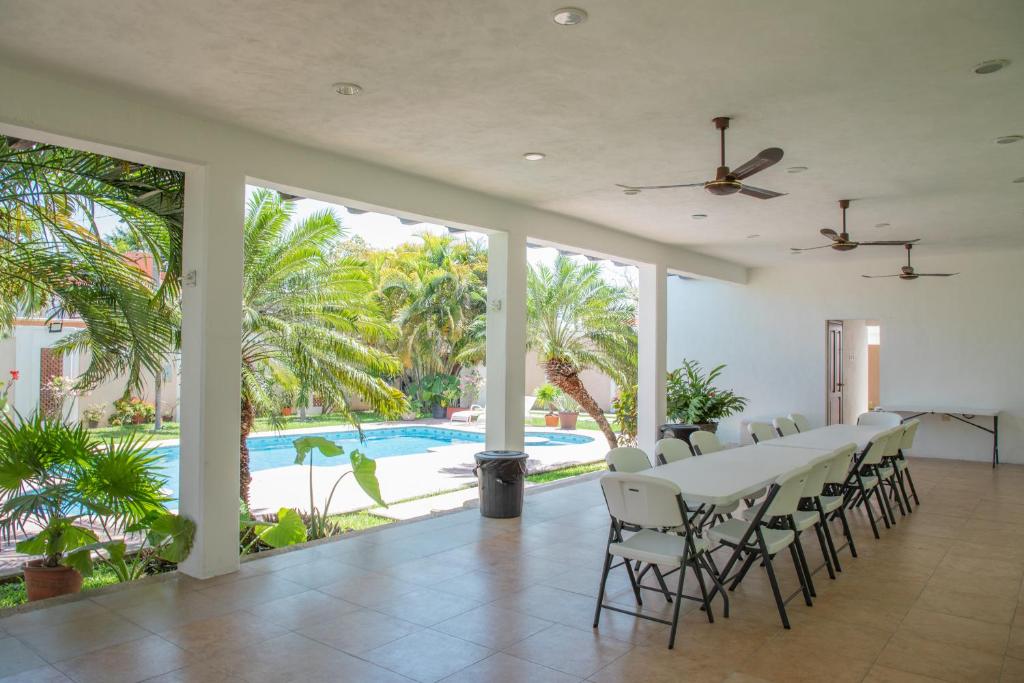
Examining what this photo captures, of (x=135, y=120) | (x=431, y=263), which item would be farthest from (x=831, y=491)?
(x=431, y=263)

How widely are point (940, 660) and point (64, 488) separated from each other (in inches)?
200

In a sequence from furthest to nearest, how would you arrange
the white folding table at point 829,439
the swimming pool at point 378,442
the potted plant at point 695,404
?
the swimming pool at point 378,442
the potted plant at point 695,404
the white folding table at point 829,439

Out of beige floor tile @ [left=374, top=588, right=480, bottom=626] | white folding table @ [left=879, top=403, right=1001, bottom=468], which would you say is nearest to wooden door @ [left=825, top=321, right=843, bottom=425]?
white folding table @ [left=879, top=403, right=1001, bottom=468]

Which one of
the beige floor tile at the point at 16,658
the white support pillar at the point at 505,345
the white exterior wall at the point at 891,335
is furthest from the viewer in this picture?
the white exterior wall at the point at 891,335

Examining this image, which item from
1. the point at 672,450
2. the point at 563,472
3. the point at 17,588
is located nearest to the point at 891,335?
the point at 563,472

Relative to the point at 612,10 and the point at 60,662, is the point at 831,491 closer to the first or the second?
the point at 612,10

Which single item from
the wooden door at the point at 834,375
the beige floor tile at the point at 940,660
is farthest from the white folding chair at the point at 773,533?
the wooden door at the point at 834,375

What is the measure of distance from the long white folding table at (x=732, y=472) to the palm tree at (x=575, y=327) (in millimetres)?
5846

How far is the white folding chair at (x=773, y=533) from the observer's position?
12.8 ft

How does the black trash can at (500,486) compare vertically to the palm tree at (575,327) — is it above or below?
below

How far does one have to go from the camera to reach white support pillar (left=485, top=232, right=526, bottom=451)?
23.4 ft

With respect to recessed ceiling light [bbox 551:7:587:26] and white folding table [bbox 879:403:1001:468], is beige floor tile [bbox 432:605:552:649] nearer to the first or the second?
recessed ceiling light [bbox 551:7:587:26]

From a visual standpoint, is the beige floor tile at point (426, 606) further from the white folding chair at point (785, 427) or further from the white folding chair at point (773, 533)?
the white folding chair at point (785, 427)

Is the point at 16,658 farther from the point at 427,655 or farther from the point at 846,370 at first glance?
the point at 846,370
